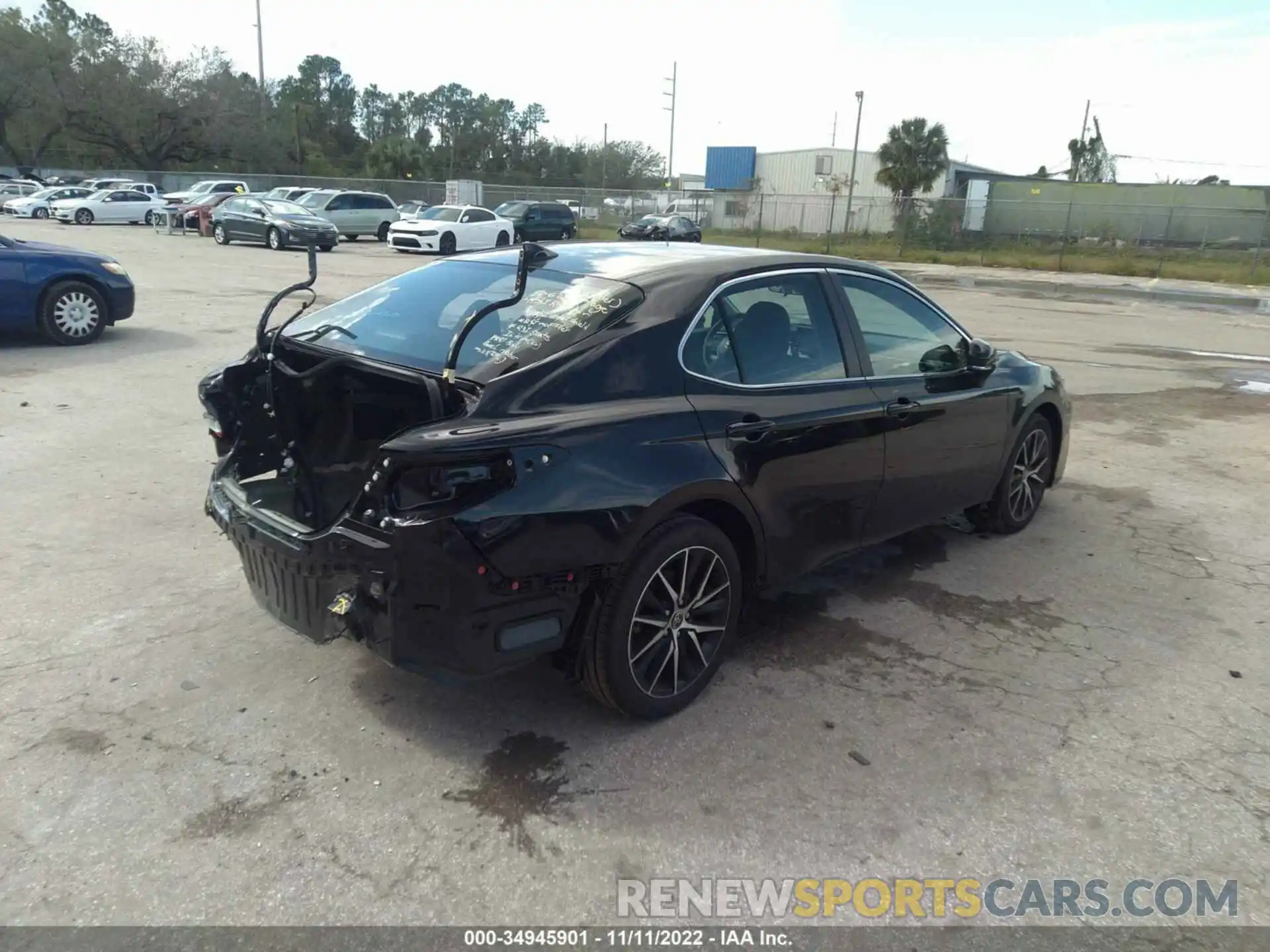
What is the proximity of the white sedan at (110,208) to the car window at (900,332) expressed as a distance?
3617cm

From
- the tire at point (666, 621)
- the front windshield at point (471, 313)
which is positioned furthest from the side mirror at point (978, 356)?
the front windshield at point (471, 313)

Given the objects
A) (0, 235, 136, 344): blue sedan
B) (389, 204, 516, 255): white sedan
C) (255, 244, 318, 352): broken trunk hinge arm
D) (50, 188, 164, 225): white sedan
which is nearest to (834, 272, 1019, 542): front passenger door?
(255, 244, 318, 352): broken trunk hinge arm

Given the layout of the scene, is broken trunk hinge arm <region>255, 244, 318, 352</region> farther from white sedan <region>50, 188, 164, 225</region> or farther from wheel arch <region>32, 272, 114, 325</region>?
white sedan <region>50, 188, 164, 225</region>

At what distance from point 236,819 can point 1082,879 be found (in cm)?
258

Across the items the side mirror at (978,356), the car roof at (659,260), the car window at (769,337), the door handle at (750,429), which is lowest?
the door handle at (750,429)

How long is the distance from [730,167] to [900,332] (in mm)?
60195

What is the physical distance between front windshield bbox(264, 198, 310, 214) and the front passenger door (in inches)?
1035

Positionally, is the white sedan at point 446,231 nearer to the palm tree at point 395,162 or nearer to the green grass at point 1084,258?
the green grass at point 1084,258

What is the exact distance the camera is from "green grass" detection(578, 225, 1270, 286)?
2836cm

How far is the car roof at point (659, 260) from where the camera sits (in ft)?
12.3

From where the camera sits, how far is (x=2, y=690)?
11.5 ft

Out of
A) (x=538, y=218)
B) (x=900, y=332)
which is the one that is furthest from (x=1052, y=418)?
(x=538, y=218)

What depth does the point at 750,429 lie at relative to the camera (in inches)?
141

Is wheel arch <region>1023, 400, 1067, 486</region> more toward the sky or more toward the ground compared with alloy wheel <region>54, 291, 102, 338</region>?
more toward the sky
